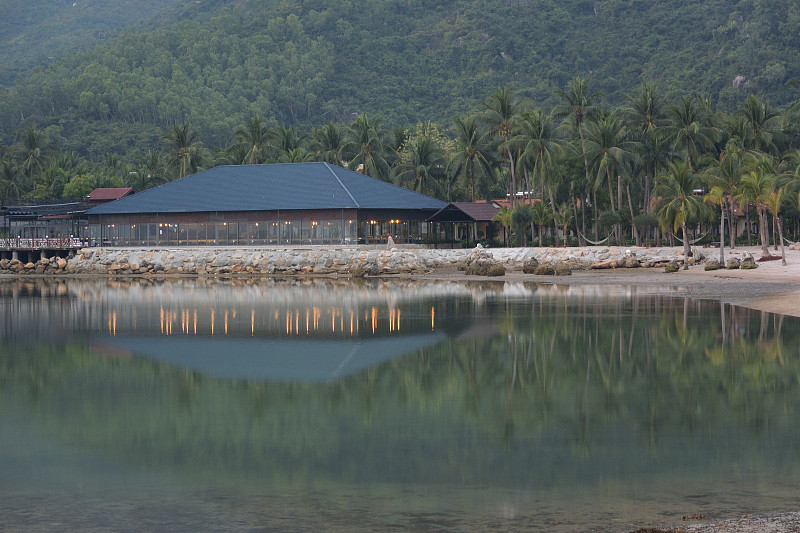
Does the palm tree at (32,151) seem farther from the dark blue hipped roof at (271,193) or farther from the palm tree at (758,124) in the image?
the palm tree at (758,124)

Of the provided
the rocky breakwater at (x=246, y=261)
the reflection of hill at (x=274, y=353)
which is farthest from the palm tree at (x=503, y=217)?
the reflection of hill at (x=274, y=353)

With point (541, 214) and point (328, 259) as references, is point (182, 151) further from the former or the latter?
point (541, 214)

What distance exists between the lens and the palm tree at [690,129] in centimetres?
8188

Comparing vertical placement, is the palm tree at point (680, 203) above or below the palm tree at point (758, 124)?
below

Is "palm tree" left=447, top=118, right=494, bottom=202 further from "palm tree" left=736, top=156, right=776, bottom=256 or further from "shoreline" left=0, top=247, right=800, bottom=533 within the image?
"palm tree" left=736, top=156, right=776, bottom=256

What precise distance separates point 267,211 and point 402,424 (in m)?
65.2

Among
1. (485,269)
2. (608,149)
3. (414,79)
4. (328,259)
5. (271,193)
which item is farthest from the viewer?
(414,79)

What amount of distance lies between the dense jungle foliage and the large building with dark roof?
1044cm

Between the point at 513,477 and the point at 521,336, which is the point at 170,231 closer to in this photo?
the point at 521,336

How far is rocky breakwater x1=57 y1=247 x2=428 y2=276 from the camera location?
75438mm

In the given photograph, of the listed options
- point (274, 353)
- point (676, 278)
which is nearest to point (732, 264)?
point (676, 278)

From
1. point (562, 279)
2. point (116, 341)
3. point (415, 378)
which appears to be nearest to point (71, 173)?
point (562, 279)

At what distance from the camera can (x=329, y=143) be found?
107 m

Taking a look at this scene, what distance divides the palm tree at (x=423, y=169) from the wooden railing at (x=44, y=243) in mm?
32733
